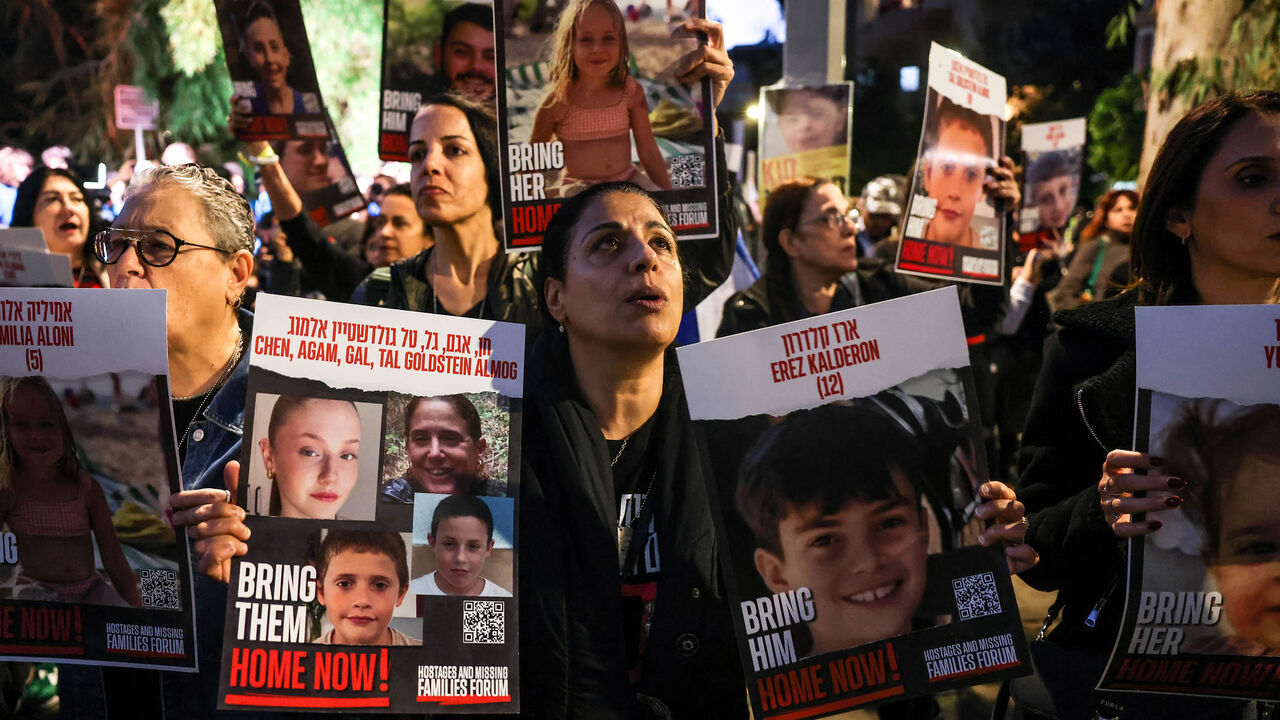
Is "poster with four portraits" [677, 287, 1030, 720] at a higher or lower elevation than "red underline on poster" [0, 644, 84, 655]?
higher

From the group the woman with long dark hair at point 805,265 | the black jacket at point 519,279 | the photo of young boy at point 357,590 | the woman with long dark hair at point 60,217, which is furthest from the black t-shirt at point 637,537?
the woman with long dark hair at point 60,217

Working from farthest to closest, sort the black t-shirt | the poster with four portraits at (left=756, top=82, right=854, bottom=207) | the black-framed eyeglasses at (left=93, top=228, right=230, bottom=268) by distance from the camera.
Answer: the poster with four portraits at (left=756, top=82, right=854, bottom=207)
the black-framed eyeglasses at (left=93, top=228, right=230, bottom=268)
the black t-shirt

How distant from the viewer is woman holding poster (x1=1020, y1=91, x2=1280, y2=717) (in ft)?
7.89

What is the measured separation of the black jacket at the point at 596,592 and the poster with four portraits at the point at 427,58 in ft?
6.48

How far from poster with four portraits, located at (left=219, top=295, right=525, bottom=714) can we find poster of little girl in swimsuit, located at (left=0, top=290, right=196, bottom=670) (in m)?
0.21

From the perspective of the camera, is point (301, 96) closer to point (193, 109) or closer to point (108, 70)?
point (193, 109)

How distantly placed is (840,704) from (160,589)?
1241mm

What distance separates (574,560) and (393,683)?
1.35ft

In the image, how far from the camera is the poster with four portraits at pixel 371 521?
2207mm

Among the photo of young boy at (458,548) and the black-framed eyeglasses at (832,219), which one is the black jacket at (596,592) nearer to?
the photo of young boy at (458,548)

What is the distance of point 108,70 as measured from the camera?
2269cm

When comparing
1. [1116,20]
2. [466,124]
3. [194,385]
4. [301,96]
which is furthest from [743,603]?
[1116,20]

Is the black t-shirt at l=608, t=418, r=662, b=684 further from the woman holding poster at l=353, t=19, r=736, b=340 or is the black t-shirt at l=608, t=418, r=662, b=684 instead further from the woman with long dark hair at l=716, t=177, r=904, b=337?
the woman with long dark hair at l=716, t=177, r=904, b=337

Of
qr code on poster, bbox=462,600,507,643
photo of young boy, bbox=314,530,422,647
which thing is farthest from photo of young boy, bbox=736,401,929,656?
photo of young boy, bbox=314,530,422,647
